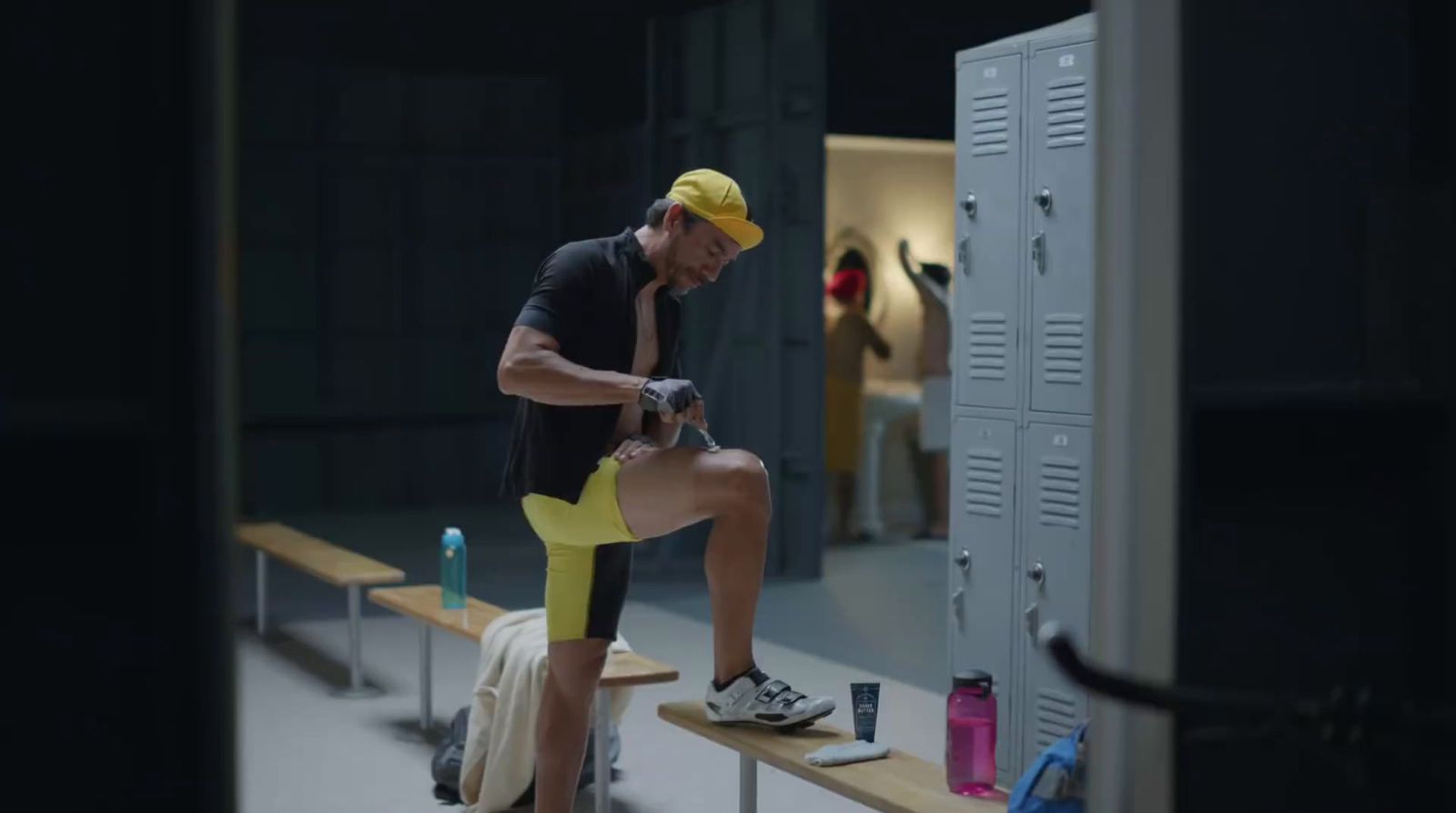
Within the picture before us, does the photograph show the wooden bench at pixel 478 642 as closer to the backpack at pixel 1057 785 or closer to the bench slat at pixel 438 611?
the bench slat at pixel 438 611

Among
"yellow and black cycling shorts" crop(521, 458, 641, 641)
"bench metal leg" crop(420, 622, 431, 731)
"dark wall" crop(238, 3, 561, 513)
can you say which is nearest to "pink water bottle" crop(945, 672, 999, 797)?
"yellow and black cycling shorts" crop(521, 458, 641, 641)

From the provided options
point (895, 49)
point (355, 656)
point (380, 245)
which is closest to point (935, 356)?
point (895, 49)

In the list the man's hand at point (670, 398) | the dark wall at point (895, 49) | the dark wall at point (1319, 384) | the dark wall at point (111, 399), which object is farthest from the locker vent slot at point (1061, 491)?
the dark wall at point (895, 49)

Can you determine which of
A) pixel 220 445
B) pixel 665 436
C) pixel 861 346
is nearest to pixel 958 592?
pixel 665 436

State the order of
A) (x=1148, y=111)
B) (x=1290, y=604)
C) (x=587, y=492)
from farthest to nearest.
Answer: (x=587, y=492)
(x=1290, y=604)
(x=1148, y=111)

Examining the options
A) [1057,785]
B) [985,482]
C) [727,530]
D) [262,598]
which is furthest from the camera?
[262,598]

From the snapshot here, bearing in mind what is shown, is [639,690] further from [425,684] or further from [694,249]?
[694,249]

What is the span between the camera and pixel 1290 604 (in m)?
1.82

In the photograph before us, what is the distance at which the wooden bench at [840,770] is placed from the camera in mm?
3340

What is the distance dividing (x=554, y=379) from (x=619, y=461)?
0.26 meters

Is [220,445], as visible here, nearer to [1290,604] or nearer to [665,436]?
[1290,604]

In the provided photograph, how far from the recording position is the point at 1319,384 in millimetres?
1789

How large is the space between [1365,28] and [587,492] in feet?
6.95

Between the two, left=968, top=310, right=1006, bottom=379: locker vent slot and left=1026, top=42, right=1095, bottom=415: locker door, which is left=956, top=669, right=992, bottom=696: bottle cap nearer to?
left=1026, top=42, right=1095, bottom=415: locker door
